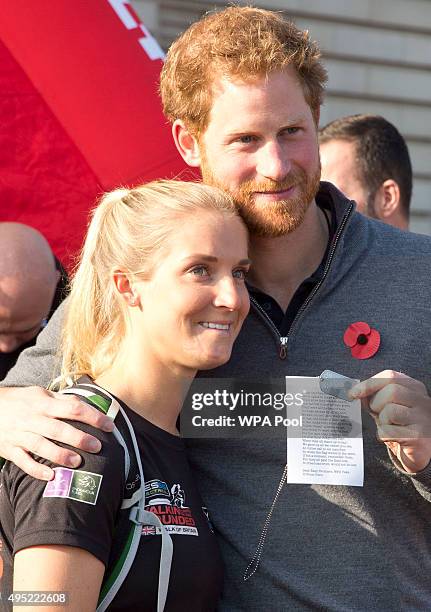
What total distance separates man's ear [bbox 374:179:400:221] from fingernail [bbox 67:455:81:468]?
307 cm

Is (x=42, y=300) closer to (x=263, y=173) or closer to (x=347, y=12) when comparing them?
(x=263, y=173)

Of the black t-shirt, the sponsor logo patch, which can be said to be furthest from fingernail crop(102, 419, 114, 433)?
the sponsor logo patch

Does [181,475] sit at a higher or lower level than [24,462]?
lower

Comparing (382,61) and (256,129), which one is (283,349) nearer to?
(256,129)

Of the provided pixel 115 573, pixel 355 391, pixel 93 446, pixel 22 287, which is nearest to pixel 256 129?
pixel 355 391

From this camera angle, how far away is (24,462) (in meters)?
2.22

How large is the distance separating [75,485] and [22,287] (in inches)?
78.2

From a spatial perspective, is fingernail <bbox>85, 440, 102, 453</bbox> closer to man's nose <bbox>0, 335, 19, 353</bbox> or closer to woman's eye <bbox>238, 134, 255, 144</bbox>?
woman's eye <bbox>238, 134, 255, 144</bbox>

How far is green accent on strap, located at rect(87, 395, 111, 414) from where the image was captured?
7.61ft

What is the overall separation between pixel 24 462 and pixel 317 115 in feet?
4.27

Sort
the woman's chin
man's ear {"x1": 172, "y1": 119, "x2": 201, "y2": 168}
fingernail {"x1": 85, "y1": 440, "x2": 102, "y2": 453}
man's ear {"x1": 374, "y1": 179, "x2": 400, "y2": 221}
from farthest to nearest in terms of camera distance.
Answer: man's ear {"x1": 374, "y1": 179, "x2": 400, "y2": 221}
man's ear {"x1": 172, "y1": 119, "x2": 201, "y2": 168}
the woman's chin
fingernail {"x1": 85, "y1": 440, "x2": 102, "y2": 453}

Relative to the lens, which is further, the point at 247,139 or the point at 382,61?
the point at 382,61

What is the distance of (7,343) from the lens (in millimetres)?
3988

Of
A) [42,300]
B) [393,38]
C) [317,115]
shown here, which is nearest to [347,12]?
[393,38]
